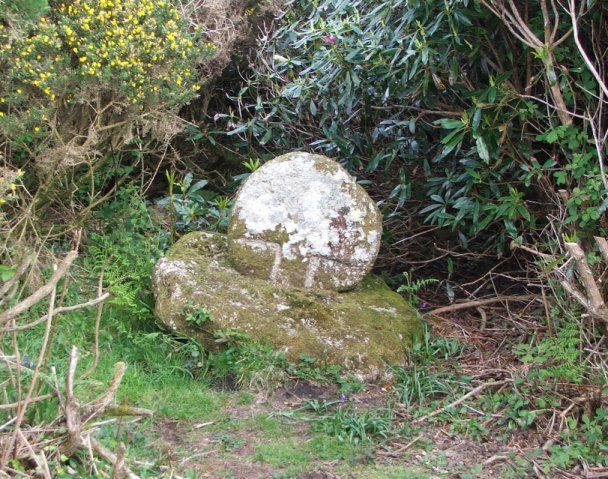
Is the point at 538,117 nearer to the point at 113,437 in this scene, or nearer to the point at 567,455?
the point at 567,455

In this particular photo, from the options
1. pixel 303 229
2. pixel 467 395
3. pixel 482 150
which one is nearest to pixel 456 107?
pixel 482 150

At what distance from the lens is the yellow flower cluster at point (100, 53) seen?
574 cm

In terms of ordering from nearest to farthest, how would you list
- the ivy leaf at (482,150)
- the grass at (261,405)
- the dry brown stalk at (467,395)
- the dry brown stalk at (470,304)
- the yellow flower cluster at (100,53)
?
1. the grass at (261,405)
2. the dry brown stalk at (467,395)
3. the ivy leaf at (482,150)
4. the yellow flower cluster at (100,53)
5. the dry brown stalk at (470,304)

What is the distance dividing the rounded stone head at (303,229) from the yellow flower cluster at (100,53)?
4.13 ft

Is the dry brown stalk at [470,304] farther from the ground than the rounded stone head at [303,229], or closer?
closer

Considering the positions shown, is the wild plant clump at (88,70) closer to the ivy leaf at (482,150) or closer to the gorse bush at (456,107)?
the gorse bush at (456,107)

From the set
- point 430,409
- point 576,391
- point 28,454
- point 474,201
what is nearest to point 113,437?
point 28,454

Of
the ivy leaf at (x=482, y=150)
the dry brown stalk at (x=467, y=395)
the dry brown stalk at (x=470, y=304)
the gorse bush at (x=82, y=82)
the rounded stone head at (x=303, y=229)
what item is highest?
the gorse bush at (x=82, y=82)

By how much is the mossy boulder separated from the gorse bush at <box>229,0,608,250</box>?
106 centimetres

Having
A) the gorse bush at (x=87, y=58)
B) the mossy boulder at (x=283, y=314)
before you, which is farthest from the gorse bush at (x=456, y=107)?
the gorse bush at (x=87, y=58)

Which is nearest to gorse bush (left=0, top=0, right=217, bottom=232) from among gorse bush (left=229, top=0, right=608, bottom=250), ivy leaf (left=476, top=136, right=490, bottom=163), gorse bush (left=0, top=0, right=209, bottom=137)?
gorse bush (left=0, top=0, right=209, bottom=137)

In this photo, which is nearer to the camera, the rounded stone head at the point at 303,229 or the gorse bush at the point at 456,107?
the gorse bush at the point at 456,107

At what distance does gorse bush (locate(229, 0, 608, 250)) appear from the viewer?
525 centimetres

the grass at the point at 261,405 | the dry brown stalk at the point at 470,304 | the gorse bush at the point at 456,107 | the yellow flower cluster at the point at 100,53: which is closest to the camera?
the grass at the point at 261,405
